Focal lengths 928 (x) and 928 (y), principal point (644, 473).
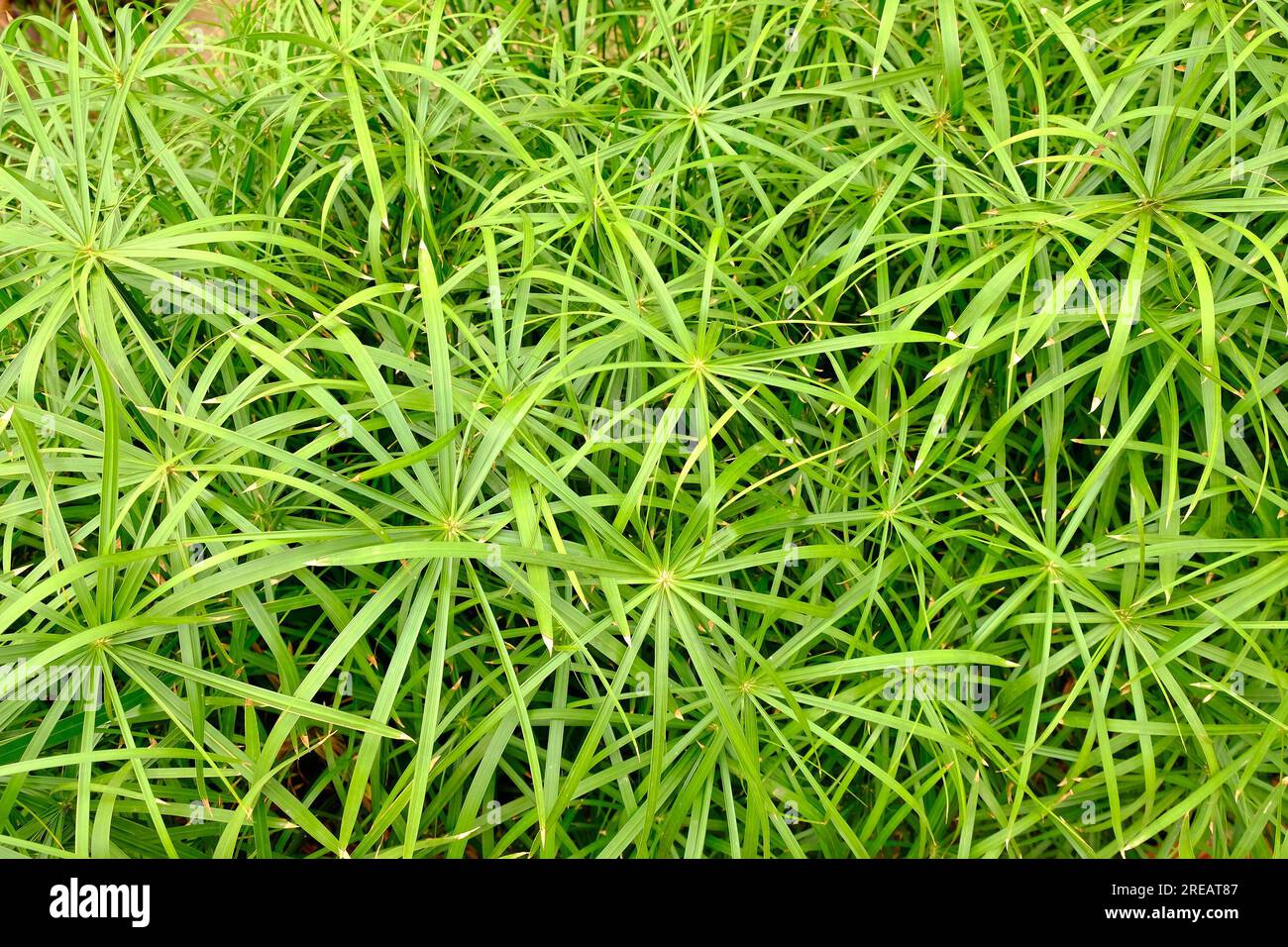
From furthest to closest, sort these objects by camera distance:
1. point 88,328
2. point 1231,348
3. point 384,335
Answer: point 384,335
point 1231,348
point 88,328

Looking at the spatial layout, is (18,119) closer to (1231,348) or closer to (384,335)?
(384,335)

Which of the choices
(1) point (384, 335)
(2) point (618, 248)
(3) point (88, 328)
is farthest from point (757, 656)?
(3) point (88, 328)

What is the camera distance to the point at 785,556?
41.0 inches

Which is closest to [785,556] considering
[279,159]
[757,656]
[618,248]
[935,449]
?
[757,656]

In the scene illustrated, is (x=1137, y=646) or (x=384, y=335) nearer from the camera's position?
(x=1137, y=646)

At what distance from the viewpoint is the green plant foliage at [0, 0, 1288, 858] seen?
1002 millimetres

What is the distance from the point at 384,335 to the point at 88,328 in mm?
357

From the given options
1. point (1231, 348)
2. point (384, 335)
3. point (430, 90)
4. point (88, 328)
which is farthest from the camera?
point (430, 90)

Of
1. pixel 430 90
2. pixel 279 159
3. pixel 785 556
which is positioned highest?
pixel 430 90

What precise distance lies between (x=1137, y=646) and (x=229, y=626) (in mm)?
1148

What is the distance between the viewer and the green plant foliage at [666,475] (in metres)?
1.00

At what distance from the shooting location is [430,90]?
57.1 inches

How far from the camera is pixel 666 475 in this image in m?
1.13

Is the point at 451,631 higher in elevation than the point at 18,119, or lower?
lower
